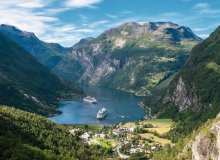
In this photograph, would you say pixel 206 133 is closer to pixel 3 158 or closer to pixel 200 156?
pixel 200 156

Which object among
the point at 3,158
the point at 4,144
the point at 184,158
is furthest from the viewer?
the point at 184,158

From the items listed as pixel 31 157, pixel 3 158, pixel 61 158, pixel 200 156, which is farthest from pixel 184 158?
pixel 3 158

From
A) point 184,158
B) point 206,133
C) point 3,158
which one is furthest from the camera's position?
point 184,158

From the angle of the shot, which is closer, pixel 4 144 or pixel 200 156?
pixel 4 144

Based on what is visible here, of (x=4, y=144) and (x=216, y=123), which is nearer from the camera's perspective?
(x=4, y=144)

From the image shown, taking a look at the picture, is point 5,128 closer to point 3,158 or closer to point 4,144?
point 4,144

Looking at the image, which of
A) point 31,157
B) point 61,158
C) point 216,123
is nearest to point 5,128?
point 61,158

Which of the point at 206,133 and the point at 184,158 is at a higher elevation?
the point at 206,133

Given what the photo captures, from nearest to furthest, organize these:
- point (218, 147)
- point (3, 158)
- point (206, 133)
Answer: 1. point (3, 158)
2. point (218, 147)
3. point (206, 133)

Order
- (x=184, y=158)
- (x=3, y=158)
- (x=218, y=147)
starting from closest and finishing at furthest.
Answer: (x=3, y=158) → (x=218, y=147) → (x=184, y=158)
